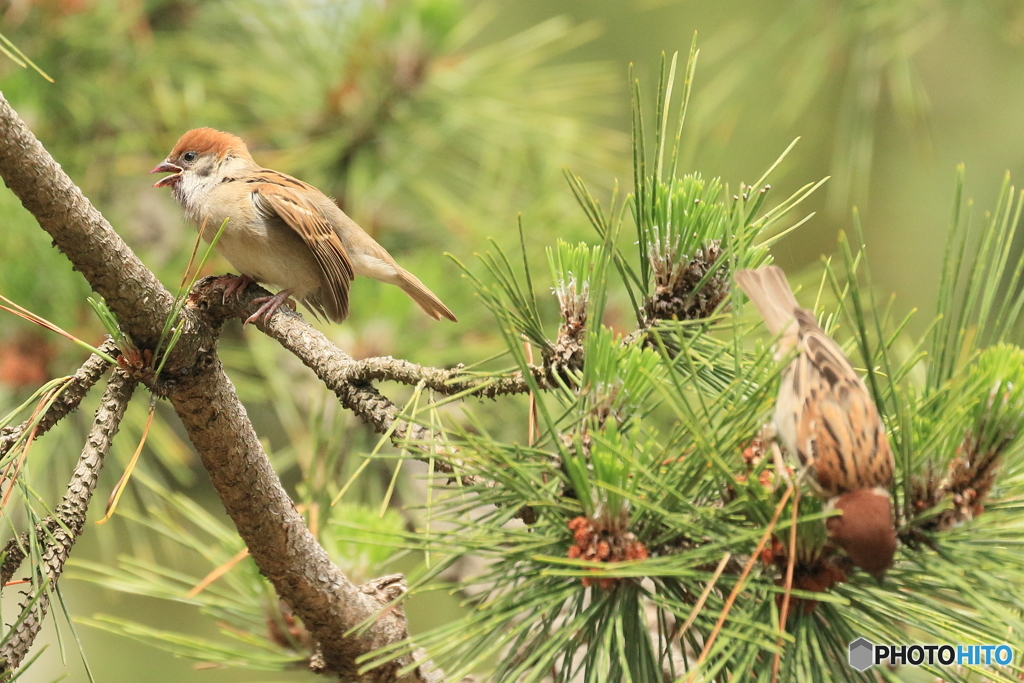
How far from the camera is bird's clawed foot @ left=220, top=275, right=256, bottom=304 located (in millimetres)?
1186

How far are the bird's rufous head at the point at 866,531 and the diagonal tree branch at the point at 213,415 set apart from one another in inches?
21.9

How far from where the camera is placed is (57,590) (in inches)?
36.4

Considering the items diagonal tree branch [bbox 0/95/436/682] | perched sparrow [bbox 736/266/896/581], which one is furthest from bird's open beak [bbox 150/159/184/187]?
perched sparrow [bbox 736/266/896/581]

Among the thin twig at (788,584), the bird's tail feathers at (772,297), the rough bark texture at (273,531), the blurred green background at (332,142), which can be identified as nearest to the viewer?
the thin twig at (788,584)

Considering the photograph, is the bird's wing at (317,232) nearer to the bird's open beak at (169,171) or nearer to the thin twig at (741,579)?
the bird's open beak at (169,171)

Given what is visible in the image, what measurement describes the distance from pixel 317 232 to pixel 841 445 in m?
1.12

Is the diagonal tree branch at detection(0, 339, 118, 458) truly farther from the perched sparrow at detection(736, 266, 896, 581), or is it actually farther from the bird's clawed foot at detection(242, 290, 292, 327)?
the perched sparrow at detection(736, 266, 896, 581)

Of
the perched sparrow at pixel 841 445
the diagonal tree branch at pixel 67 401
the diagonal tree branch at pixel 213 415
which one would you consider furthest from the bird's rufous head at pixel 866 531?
the diagonal tree branch at pixel 67 401

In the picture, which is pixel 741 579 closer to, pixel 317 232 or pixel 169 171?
pixel 317 232

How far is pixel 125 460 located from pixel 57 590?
1123mm

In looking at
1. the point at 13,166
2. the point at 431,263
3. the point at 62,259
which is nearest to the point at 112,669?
the point at 62,259

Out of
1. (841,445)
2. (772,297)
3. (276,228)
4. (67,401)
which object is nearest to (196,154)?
(276,228)

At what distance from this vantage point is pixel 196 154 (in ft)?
6.09

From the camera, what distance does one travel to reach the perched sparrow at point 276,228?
1.59 m
